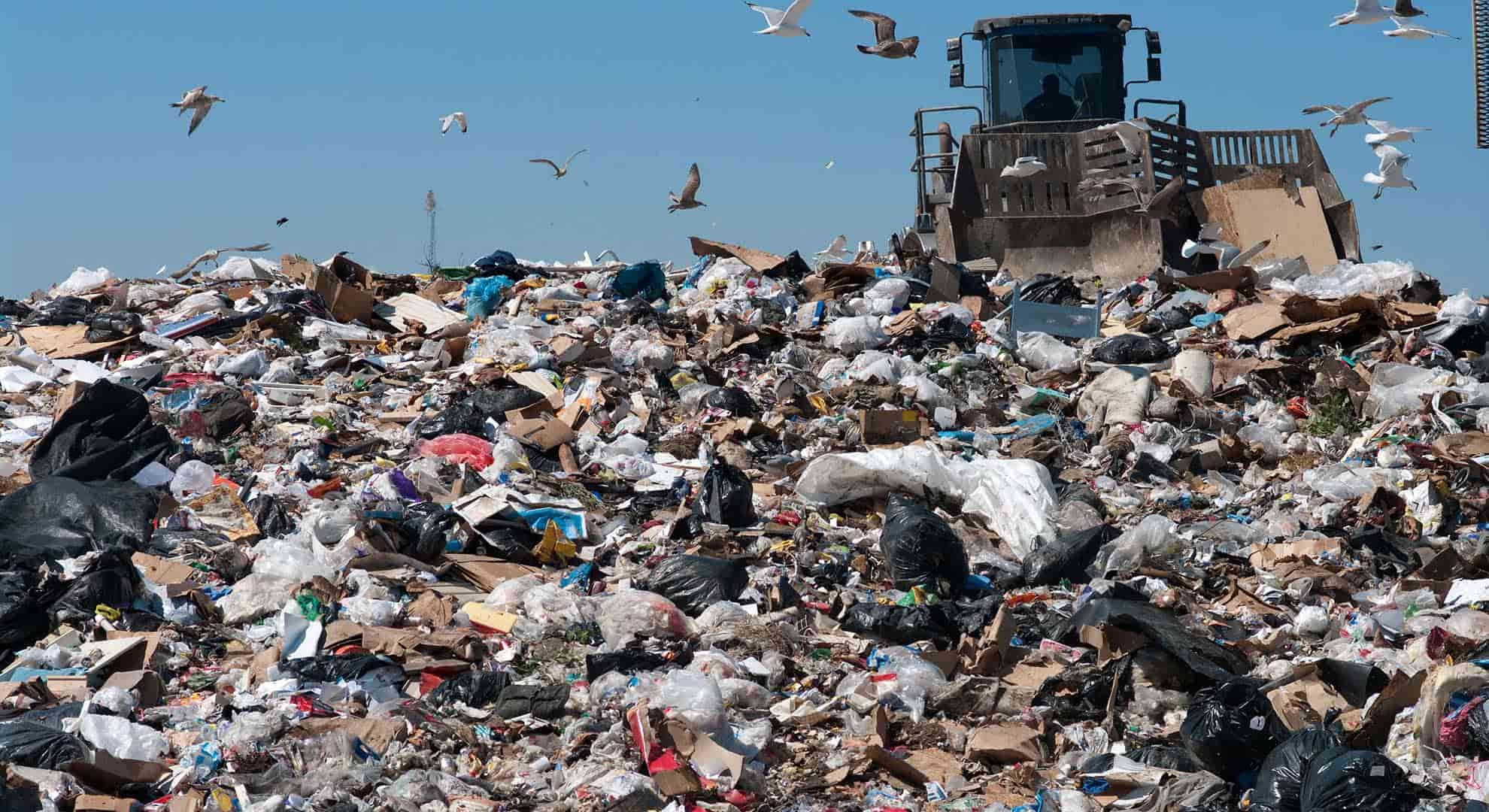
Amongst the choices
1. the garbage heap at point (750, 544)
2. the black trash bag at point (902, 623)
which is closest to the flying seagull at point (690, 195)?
the garbage heap at point (750, 544)

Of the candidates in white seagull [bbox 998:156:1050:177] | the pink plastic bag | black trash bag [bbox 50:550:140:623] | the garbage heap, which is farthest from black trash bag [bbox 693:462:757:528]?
white seagull [bbox 998:156:1050:177]

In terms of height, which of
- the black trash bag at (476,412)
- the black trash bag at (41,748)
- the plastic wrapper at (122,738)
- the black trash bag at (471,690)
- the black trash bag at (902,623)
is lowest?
the black trash bag at (902,623)

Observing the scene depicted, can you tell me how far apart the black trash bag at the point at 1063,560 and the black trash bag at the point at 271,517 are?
3.11m

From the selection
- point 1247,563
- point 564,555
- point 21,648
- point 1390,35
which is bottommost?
point 1247,563

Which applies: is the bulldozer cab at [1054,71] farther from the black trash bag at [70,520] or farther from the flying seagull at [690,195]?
the black trash bag at [70,520]

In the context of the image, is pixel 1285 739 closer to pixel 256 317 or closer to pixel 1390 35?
pixel 1390 35

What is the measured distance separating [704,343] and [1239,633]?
14.6 feet

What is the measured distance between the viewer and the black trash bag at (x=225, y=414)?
24.7 ft

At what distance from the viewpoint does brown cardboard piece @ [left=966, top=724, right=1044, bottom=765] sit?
4234 mm

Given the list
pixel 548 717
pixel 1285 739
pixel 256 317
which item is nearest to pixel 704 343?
pixel 256 317

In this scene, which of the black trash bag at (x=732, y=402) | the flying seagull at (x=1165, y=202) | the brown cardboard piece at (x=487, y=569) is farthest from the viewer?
the flying seagull at (x=1165, y=202)

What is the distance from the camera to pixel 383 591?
536 cm

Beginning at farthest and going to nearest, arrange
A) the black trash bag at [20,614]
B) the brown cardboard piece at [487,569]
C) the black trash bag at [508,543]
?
the black trash bag at [508,543], the brown cardboard piece at [487,569], the black trash bag at [20,614]

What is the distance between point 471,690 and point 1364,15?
6.78 m
